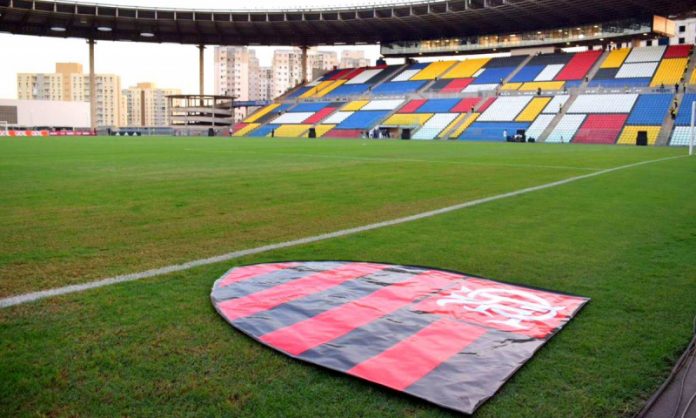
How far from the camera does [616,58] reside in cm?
5078

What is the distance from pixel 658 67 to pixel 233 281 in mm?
51249

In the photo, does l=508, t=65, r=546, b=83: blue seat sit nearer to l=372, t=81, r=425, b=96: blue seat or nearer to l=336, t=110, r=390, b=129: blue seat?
l=372, t=81, r=425, b=96: blue seat

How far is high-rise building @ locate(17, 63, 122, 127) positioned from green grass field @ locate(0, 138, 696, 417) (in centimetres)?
17486

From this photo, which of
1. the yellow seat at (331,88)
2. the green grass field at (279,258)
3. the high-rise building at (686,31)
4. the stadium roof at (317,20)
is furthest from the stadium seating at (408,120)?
the high-rise building at (686,31)

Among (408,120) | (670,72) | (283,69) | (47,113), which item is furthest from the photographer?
(283,69)

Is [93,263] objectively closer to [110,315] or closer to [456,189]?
[110,315]

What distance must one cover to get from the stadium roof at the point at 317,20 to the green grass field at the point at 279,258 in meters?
44.1

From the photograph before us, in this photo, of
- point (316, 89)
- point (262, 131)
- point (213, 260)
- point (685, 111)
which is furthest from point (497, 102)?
point (213, 260)

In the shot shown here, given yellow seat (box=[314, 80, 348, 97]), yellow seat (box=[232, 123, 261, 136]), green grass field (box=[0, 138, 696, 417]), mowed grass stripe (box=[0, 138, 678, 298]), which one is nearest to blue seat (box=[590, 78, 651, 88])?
yellow seat (box=[314, 80, 348, 97])

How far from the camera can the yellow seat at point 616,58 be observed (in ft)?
162

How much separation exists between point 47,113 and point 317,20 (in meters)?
48.7

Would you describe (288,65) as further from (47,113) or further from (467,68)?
(467,68)

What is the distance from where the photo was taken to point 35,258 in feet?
15.7

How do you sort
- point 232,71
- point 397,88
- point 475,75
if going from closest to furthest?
point 475,75, point 397,88, point 232,71
